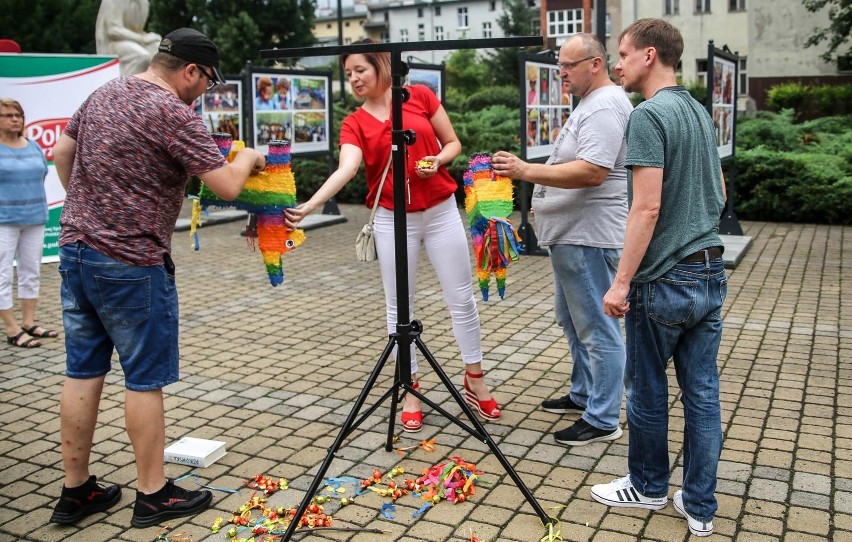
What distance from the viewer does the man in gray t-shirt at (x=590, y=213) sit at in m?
3.95

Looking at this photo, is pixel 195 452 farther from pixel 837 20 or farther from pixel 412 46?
pixel 837 20

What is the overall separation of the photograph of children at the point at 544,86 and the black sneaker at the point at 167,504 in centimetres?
649

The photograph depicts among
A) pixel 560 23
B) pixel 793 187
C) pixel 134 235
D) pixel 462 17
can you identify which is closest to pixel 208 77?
pixel 134 235

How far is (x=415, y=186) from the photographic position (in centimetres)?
439

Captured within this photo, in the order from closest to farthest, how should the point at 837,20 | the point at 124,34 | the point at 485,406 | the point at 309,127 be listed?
the point at 485,406 → the point at 309,127 → the point at 124,34 → the point at 837,20

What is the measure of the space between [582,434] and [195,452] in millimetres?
1928

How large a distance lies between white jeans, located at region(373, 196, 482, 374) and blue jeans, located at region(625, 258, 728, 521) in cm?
128

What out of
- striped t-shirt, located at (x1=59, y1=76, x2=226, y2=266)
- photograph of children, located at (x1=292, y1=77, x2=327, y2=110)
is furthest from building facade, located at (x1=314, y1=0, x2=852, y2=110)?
striped t-shirt, located at (x1=59, y1=76, x2=226, y2=266)

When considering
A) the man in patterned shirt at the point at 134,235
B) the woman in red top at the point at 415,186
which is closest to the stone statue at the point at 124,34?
the woman in red top at the point at 415,186

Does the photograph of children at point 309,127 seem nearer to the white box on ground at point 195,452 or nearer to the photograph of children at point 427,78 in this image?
the photograph of children at point 427,78

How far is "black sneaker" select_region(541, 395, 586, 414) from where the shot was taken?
4844 millimetres

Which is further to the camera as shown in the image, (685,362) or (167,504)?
(167,504)

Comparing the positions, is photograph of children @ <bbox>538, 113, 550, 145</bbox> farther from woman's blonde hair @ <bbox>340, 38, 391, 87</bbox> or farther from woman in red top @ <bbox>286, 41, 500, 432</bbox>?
woman's blonde hair @ <bbox>340, 38, 391, 87</bbox>

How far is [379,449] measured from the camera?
438 centimetres
